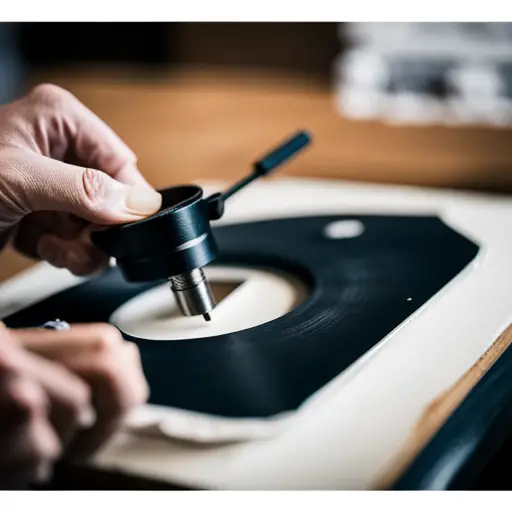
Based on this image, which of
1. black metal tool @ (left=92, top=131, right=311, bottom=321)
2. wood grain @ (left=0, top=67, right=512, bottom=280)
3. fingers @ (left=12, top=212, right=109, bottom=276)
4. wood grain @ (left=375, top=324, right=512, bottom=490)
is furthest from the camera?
wood grain @ (left=0, top=67, right=512, bottom=280)

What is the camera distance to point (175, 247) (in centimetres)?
50

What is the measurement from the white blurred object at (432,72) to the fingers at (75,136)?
80 centimetres

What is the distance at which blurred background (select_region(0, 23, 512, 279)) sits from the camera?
1.04 metres

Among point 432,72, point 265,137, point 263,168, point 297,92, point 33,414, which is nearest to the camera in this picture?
point 33,414

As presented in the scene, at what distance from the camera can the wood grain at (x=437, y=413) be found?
36 centimetres

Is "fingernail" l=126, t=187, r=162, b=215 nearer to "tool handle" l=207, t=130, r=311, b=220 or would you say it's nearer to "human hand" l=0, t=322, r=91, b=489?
"tool handle" l=207, t=130, r=311, b=220

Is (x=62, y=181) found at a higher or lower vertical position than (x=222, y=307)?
higher

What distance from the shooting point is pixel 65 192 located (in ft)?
1.70

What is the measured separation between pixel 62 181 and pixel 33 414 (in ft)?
0.66

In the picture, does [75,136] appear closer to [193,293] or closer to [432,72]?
[193,293]

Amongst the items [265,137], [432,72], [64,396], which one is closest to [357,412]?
[64,396]

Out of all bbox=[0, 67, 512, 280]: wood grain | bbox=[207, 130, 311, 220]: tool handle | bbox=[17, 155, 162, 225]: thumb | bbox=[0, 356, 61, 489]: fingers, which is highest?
bbox=[17, 155, 162, 225]: thumb

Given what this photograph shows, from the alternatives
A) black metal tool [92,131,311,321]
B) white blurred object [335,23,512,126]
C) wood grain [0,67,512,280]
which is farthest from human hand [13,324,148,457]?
white blurred object [335,23,512,126]
